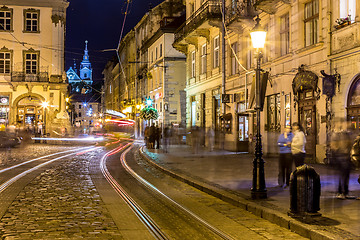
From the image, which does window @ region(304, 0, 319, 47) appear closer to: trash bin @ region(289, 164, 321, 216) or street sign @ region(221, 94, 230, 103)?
street sign @ region(221, 94, 230, 103)

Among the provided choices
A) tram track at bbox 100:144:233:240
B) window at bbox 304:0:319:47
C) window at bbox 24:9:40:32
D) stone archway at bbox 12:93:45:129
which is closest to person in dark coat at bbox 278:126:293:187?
tram track at bbox 100:144:233:240

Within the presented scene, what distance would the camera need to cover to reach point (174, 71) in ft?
156

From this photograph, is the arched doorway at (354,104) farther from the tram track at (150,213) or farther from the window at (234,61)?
the window at (234,61)

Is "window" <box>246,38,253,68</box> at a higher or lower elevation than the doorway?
higher

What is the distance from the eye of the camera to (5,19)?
48.8 m

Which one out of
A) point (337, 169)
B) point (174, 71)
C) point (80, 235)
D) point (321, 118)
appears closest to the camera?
point (80, 235)

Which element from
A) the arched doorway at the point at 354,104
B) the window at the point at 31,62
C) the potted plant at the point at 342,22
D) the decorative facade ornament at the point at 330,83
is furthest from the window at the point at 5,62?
the arched doorway at the point at 354,104

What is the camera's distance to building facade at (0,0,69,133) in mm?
48500

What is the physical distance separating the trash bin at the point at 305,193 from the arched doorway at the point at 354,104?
954cm

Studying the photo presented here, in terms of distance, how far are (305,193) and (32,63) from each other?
45443 millimetres

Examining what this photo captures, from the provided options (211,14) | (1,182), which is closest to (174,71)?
(211,14)

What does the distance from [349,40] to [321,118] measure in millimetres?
3266

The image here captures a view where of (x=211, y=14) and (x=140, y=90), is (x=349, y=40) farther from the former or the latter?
(x=140, y=90)

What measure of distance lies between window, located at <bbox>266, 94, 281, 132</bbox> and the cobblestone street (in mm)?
11550
